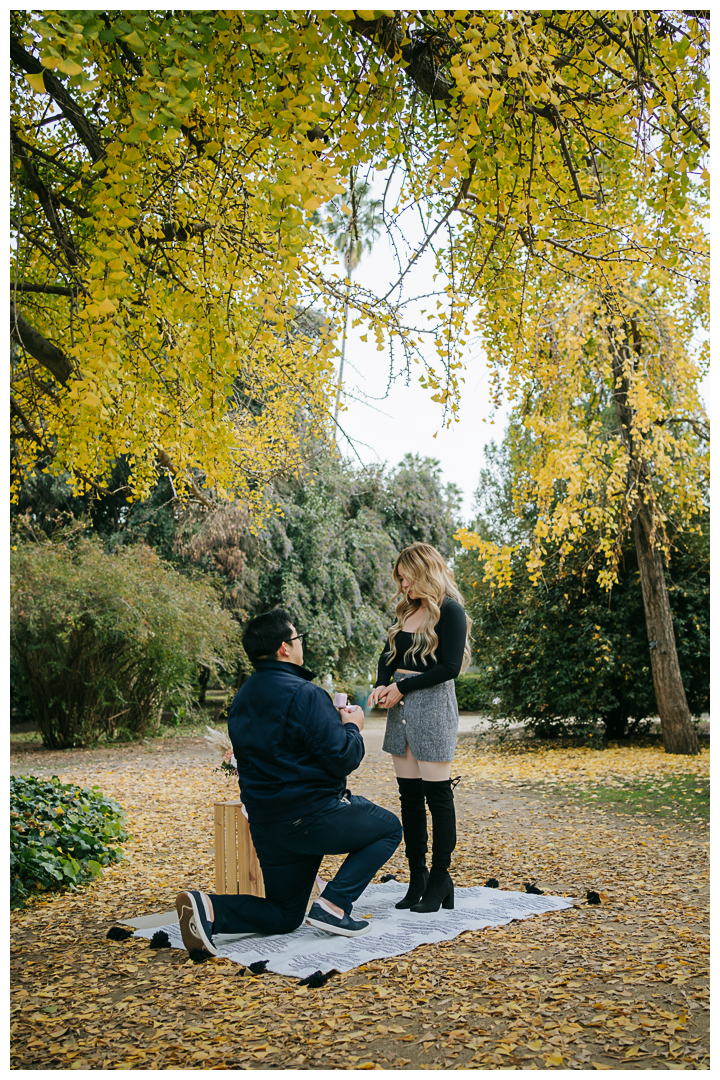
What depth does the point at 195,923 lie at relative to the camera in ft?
10.8

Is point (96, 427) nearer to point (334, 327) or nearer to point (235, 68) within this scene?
point (334, 327)

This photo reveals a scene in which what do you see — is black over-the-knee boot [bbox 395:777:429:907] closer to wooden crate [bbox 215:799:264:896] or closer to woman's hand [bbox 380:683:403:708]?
woman's hand [bbox 380:683:403:708]

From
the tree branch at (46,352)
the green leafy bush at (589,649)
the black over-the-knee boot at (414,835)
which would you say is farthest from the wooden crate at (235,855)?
the green leafy bush at (589,649)

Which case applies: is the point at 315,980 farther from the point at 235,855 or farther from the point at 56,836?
the point at 56,836

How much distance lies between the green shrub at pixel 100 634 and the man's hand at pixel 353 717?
7.63 metres

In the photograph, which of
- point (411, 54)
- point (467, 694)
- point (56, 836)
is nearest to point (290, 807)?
point (56, 836)

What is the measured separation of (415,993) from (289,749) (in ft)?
3.31

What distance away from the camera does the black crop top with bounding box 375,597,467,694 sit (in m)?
3.83

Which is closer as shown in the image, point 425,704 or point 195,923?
point 195,923

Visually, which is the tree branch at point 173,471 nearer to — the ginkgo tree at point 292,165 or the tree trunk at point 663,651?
the ginkgo tree at point 292,165

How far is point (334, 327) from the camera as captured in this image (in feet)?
14.3

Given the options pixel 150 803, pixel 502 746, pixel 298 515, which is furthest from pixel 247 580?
pixel 150 803
